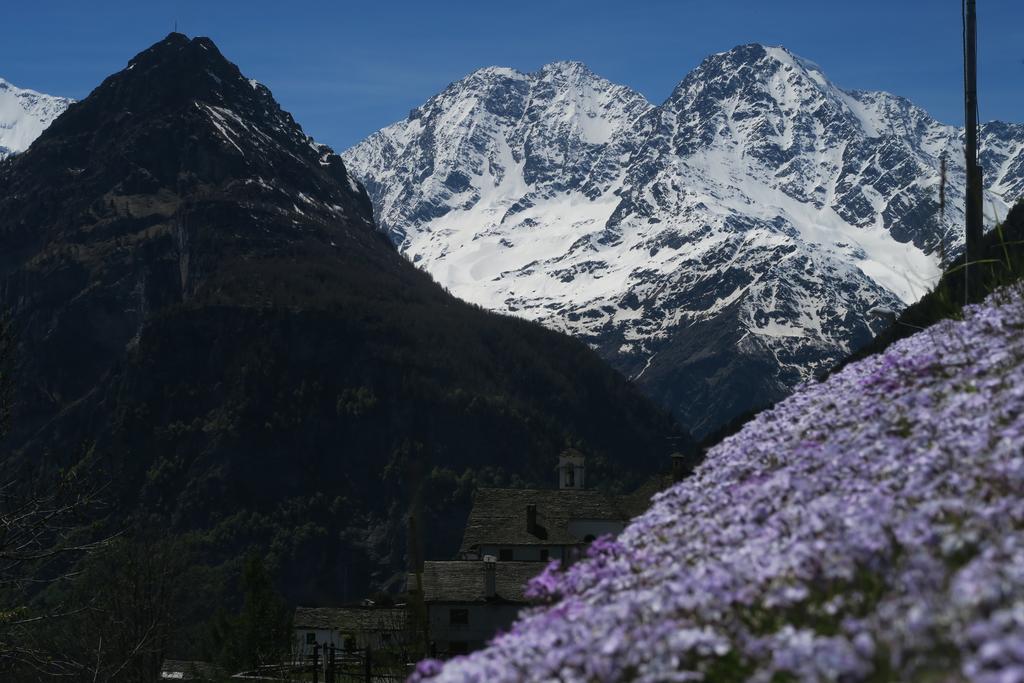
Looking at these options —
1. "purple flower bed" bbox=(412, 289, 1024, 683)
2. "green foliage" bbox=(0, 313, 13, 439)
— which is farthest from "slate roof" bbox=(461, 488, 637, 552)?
"purple flower bed" bbox=(412, 289, 1024, 683)

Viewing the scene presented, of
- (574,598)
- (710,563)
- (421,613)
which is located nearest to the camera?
(710,563)

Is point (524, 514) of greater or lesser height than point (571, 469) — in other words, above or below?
below

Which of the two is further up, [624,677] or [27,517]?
[27,517]

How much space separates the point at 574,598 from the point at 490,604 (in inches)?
2448

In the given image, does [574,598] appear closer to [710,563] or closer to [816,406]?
[710,563]

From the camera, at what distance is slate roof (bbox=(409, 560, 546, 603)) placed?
2832 inches

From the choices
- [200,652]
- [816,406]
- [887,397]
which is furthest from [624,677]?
[200,652]

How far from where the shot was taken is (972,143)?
57.4 ft

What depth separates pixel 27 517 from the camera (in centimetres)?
2308

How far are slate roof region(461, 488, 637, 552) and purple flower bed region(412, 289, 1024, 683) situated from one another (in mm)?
82805

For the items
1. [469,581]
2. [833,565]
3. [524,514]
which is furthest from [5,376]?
[524,514]

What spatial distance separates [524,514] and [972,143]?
80906 mm

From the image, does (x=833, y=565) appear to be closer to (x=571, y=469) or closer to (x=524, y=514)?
(x=524, y=514)

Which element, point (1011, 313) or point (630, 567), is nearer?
point (630, 567)
